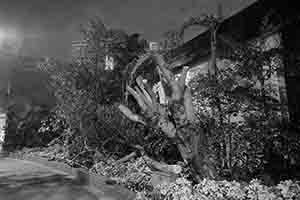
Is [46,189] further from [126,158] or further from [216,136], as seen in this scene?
[216,136]

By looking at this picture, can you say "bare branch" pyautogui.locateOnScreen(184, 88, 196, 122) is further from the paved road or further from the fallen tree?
the paved road

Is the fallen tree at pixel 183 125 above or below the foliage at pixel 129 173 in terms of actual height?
above

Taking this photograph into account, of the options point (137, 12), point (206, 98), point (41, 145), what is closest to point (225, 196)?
point (206, 98)

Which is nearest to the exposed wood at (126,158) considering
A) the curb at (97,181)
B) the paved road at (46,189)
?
the curb at (97,181)

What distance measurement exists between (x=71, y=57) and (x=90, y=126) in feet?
7.91

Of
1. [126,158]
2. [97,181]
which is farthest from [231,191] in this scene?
[126,158]

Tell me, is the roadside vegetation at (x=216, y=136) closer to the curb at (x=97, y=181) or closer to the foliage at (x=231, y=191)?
the foliage at (x=231, y=191)

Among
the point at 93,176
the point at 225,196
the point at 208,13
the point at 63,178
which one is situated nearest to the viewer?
the point at 225,196

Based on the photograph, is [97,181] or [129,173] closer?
[97,181]

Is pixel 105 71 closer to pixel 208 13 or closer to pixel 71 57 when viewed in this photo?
pixel 71 57

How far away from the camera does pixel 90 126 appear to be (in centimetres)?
621

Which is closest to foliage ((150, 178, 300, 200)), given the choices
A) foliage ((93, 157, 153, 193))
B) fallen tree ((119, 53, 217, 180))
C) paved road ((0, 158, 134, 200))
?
fallen tree ((119, 53, 217, 180))

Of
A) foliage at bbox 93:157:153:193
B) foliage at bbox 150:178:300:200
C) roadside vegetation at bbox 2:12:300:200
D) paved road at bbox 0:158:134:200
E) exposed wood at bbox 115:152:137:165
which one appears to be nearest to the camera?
foliage at bbox 150:178:300:200

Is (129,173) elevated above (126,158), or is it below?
below
